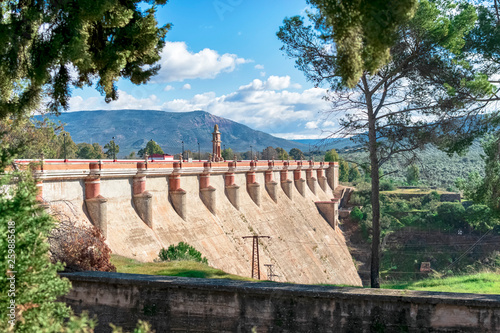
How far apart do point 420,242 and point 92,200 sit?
48.1m

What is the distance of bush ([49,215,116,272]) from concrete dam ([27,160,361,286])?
73.4 inches

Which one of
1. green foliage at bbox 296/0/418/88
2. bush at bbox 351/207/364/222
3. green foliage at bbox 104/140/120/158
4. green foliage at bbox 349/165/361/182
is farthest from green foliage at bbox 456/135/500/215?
green foliage at bbox 349/165/361/182

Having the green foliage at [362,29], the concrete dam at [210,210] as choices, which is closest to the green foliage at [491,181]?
the green foliage at [362,29]

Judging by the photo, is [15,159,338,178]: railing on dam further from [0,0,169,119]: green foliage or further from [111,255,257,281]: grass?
[111,255,257,281]: grass

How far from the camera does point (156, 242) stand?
2316cm

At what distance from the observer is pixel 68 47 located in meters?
10.7

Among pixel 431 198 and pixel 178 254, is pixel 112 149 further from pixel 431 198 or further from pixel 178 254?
pixel 178 254

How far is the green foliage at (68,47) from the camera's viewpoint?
35.7 feet

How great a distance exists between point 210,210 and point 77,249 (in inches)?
687

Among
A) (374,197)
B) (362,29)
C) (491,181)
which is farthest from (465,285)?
(362,29)

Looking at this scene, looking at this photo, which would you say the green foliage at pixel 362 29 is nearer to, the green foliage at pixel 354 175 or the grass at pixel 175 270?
the grass at pixel 175 270

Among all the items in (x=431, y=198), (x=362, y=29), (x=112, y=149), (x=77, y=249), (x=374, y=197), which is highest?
(x=112, y=149)

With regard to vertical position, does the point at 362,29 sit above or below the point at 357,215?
above

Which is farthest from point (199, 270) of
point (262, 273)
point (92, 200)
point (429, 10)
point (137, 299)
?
point (262, 273)
